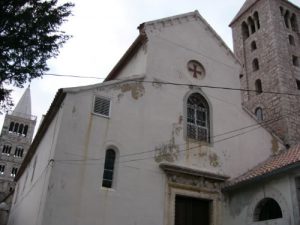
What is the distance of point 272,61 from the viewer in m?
21.8

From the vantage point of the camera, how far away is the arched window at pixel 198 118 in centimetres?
1488

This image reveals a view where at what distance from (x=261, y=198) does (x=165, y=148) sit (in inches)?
152

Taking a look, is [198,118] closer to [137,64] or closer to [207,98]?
[207,98]

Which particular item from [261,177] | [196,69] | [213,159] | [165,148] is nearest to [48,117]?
[165,148]

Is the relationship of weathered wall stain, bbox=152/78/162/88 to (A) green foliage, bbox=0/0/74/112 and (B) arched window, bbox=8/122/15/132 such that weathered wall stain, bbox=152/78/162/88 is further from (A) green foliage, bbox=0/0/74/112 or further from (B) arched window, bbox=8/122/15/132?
(B) arched window, bbox=8/122/15/132

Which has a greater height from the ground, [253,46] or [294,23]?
[294,23]

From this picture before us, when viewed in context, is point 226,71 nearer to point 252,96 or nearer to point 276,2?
point 252,96

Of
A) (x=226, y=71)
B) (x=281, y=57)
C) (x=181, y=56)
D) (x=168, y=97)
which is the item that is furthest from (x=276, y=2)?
(x=168, y=97)

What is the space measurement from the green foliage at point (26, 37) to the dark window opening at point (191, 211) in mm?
6961

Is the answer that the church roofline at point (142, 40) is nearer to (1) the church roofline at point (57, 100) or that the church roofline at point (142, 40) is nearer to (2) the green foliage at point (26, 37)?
(1) the church roofline at point (57, 100)

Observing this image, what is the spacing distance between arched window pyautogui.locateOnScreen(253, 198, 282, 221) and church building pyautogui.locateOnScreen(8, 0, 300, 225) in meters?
0.04

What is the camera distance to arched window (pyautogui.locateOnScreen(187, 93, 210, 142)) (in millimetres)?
14883

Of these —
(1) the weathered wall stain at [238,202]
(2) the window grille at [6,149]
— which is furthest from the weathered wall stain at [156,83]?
(2) the window grille at [6,149]

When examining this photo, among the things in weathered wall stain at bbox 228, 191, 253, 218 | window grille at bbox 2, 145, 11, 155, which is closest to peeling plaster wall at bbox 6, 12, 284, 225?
weathered wall stain at bbox 228, 191, 253, 218
